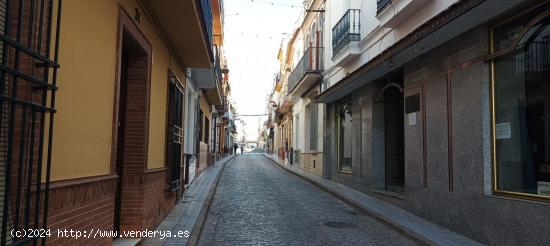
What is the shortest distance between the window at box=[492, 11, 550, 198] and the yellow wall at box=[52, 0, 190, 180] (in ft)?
17.5

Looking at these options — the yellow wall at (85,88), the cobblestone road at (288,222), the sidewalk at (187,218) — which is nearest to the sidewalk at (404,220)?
the cobblestone road at (288,222)

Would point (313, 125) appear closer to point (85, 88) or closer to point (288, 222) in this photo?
point (288, 222)

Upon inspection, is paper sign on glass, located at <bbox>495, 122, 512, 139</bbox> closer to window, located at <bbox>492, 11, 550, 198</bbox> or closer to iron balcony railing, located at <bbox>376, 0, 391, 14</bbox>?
window, located at <bbox>492, 11, 550, 198</bbox>

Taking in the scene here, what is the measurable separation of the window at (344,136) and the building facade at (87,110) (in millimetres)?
7810

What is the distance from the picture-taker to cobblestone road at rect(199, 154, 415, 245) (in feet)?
24.8

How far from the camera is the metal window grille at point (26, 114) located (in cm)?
289

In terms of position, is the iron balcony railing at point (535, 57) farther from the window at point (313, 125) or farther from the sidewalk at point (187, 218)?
the window at point (313, 125)

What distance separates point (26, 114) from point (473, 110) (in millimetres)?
6378

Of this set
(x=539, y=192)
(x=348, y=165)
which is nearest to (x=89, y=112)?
(x=539, y=192)

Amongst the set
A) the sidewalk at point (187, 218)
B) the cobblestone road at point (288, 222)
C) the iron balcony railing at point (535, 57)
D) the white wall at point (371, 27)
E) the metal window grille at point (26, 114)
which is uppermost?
the white wall at point (371, 27)

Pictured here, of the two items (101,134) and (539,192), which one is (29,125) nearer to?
(101,134)

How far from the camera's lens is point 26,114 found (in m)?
3.14

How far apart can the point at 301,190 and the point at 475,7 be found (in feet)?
31.9

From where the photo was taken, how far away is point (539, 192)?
6098mm
